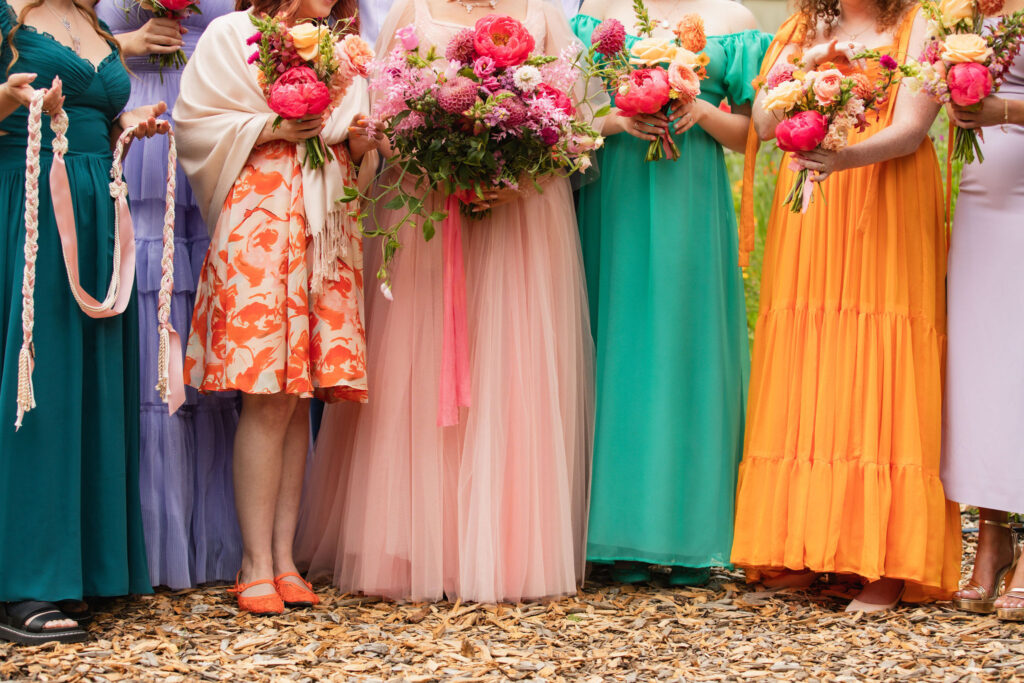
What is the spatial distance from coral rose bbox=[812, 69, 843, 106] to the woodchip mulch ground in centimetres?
178

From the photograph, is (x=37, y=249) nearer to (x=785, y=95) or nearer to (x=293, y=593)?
(x=293, y=593)

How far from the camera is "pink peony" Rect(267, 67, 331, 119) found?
3633 mm

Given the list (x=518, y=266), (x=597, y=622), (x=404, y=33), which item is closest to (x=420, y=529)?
(x=597, y=622)

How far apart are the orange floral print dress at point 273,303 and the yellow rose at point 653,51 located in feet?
3.97

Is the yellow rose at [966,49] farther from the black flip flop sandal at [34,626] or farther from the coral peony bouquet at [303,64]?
the black flip flop sandal at [34,626]

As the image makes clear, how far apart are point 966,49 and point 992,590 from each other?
1.91 m

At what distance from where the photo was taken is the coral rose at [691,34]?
422cm

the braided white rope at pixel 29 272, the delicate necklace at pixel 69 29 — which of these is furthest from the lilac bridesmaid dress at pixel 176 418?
the braided white rope at pixel 29 272

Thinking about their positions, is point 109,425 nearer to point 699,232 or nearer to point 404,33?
point 404,33

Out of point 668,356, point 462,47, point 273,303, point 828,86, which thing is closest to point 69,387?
point 273,303

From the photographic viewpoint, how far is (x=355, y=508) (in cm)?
420

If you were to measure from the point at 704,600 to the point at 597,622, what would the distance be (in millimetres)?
524

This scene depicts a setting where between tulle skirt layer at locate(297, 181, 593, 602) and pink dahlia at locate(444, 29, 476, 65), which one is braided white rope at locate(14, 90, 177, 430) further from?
pink dahlia at locate(444, 29, 476, 65)

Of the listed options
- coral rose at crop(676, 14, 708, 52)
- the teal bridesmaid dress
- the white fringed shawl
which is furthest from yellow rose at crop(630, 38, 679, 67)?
the white fringed shawl
